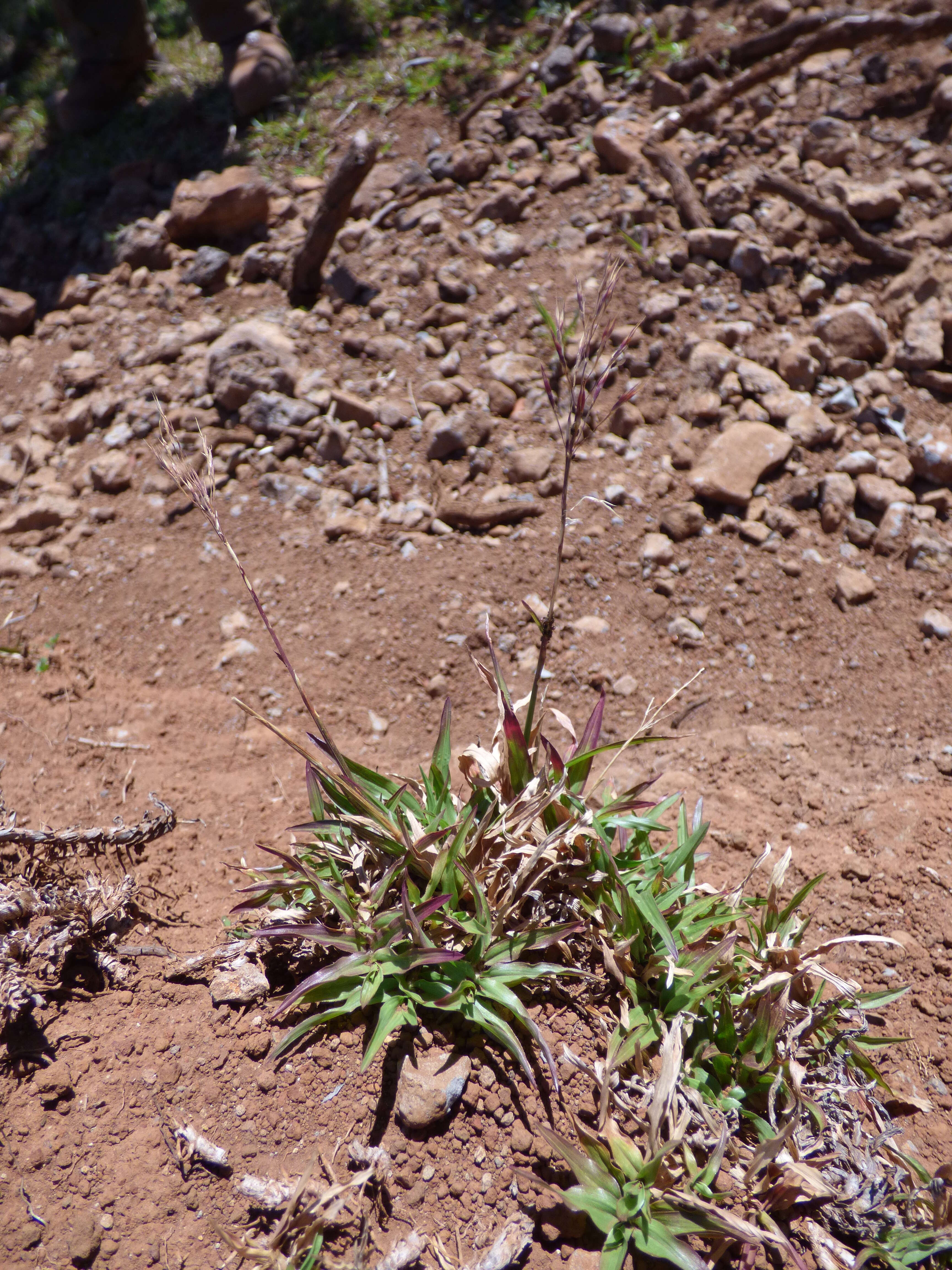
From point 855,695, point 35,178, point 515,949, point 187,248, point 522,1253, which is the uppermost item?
point 35,178

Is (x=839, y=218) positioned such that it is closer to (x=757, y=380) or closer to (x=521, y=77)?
(x=757, y=380)

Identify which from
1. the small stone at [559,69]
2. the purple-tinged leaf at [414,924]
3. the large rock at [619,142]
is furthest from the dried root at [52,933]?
the small stone at [559,69]

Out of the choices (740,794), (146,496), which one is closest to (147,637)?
(146,496)

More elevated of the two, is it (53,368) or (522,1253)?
(53,368)

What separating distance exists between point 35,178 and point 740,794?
507cm

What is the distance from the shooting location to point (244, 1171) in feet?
4.58

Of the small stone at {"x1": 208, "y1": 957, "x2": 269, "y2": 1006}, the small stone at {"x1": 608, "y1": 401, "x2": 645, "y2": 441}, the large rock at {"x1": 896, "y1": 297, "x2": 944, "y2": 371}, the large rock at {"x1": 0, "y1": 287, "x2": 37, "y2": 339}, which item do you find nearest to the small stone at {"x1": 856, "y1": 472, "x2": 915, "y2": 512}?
the large rock at {"x1": 896, "y1": 297, "x2": 944, "y2": 371}

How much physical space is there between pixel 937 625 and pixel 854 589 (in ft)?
0.85

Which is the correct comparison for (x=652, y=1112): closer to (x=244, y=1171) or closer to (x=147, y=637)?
(x=244, y=1171)

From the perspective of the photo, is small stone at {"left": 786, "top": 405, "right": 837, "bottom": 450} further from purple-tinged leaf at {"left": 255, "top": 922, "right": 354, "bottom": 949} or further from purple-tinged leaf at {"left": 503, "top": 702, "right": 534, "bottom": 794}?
purple-tinged leaf at {"left": 255, "top": 922, "right": 354, "bottom": 949}

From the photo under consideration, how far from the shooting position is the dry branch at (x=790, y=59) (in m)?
3.65

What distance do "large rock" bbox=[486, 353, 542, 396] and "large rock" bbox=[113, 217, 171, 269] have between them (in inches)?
71.8

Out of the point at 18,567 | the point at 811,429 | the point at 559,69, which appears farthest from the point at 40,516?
the point at 559,69

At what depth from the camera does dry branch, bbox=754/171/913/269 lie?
10.4ft
